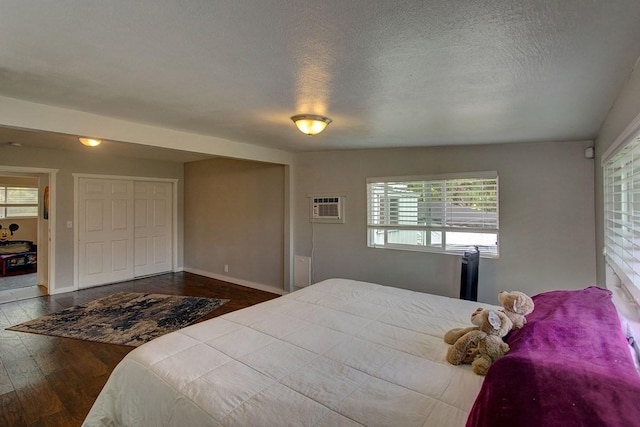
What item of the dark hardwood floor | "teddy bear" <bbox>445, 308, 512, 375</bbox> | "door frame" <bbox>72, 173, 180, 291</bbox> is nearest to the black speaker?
"teddy bear" <bbox>445, 308, 512, 375</bbox>

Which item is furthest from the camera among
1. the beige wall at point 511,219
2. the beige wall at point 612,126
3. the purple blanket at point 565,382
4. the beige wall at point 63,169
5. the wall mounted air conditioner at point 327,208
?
the beige wall at point 63,169

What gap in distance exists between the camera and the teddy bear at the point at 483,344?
147cm

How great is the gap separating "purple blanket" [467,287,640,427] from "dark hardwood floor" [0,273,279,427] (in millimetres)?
2570

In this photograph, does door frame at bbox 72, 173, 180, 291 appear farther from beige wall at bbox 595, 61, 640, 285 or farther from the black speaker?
beige wall at bbox 595, 61, 640, 285

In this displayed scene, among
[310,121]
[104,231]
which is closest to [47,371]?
[310,121]

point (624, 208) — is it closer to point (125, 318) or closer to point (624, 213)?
point (624, 213)

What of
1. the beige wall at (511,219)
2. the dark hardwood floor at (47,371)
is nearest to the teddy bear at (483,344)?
the beige wall at (511,219)

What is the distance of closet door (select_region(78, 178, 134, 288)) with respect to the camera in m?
5.58

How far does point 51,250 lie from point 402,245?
216 inches

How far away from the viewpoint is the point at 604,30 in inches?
49.6

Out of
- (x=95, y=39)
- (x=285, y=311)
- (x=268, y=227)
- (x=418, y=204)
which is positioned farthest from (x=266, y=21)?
(x=268, y=227)

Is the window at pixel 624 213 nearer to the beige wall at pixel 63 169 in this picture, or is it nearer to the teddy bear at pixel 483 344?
the teddy bear at pixel 483 344

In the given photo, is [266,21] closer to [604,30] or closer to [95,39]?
[95,39]

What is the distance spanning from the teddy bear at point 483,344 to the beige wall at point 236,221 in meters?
3.88
